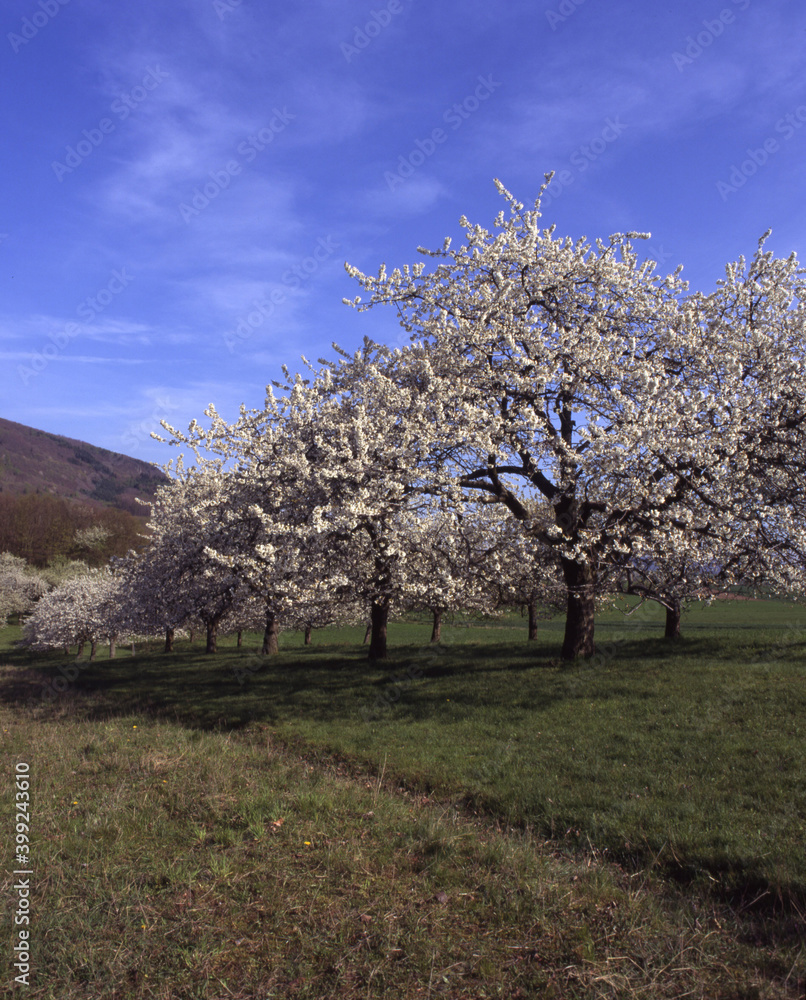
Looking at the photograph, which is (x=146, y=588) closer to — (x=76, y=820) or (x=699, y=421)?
(x=76, y=820)

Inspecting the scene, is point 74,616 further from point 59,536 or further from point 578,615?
point 59,536

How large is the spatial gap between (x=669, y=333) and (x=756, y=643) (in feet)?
36.0

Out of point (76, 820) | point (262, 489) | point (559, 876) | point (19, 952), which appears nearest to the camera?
point (19, 952)

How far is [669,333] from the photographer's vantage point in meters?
16.2

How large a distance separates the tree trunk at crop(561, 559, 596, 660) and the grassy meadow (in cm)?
271

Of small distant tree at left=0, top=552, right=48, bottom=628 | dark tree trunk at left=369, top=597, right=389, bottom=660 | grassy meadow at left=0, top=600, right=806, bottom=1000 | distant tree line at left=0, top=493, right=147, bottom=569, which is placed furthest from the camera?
distant tree line at left=0, top=493, right=147, bottom=569

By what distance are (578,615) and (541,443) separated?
6.16 meters

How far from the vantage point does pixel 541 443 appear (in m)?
16.1

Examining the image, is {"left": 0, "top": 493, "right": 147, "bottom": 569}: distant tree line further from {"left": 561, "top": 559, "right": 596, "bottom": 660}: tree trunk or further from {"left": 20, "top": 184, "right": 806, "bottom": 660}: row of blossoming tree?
{"left": 561, "top": 559, "right": 596, "bottom": 660}: tree trunk

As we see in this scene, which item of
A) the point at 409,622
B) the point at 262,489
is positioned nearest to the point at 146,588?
the point at 262,489

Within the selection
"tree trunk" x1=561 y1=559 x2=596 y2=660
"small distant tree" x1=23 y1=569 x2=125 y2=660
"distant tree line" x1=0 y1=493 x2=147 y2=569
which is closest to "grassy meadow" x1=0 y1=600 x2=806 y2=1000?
"tree trunk" x1=561 y1=559 x2=596 y2=660

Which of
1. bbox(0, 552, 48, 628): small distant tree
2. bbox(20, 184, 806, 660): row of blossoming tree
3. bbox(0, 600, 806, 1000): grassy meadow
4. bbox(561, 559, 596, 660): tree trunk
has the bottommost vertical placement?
bbox(0, 552, 48, 628): small distant tree

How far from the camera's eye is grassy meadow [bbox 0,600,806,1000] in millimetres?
5043

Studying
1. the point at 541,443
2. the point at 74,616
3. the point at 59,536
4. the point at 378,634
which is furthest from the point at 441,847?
the point at 59,536
